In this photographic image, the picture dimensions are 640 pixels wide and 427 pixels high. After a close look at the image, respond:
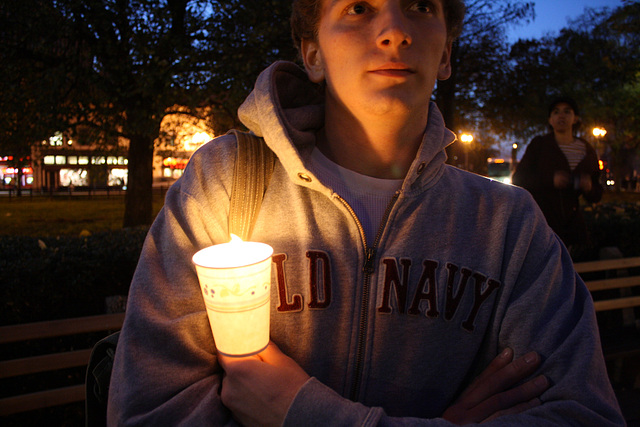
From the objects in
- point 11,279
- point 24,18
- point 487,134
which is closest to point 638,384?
point 11,279

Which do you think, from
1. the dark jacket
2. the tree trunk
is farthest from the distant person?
the tree trunk

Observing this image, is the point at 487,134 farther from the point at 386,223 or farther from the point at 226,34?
the point at 386,223

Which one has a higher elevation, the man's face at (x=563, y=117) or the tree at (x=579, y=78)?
the tree at (x=579, y=78)

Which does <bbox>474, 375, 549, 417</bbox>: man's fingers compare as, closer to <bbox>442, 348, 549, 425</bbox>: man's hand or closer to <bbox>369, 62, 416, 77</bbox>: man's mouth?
<bbox>442, 348, 549, 425</bbox>: man's hand

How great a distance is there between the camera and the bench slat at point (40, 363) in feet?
9.41

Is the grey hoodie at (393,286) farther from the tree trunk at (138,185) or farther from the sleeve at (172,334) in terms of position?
the tree trunk at (138,185)

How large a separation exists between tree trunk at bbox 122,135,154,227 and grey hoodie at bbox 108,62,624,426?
358 inches

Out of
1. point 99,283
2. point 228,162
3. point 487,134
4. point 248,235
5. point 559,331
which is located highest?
point 487,134

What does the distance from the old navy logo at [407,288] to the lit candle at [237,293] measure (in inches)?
9.9

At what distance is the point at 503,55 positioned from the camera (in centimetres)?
1290

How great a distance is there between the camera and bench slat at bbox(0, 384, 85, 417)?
2894 millimetres

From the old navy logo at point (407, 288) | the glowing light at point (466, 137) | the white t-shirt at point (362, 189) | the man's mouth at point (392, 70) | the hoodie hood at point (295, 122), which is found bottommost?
the old navy logo at point (407, 288)

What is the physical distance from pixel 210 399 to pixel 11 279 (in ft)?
9.31

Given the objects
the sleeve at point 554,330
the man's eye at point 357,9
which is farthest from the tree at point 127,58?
the sleeve at point 554,330
